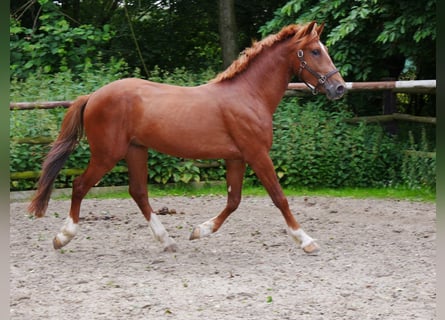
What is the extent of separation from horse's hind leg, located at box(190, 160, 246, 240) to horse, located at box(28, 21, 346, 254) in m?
0.03

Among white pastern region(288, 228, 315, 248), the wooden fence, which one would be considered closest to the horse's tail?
white pastern region(288, 228, 315, 248)

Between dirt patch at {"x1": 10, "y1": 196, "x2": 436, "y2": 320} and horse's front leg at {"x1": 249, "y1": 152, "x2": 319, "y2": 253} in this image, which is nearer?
dirt patch at {"x1": 10, "y1": 196, "x2": 436, "y2": 320}

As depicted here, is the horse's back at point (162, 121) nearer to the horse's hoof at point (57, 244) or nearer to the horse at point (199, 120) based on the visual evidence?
the horse at point (199, 120)

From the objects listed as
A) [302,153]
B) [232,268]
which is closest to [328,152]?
[302,153]

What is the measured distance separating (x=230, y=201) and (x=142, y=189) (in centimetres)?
81

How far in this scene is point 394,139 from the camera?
1003 cm

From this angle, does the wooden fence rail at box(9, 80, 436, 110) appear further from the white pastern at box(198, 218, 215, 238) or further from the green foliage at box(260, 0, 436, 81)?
the white pastern at box(198, 218, 215, 238)

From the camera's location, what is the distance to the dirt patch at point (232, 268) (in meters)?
3.98

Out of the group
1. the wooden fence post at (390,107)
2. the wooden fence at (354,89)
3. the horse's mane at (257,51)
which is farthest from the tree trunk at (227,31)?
the horse's mane at (257,51)

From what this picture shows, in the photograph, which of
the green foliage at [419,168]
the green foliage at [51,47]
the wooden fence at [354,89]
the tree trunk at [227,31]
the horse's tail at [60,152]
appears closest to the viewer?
the horse's tail at [60,152]

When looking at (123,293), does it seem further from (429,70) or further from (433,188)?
(429,70)

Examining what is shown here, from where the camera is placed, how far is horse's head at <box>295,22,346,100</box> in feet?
18.1

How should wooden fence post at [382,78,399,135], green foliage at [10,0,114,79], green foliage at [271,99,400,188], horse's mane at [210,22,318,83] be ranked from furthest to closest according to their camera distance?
green foliage at [10,0,114,79]
wooden fence post at [382,78,399,135]
green foliage at [271,99,400,188]
horse's mane at [210,22,318,83]

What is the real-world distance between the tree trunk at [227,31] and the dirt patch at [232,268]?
14.7 feet
